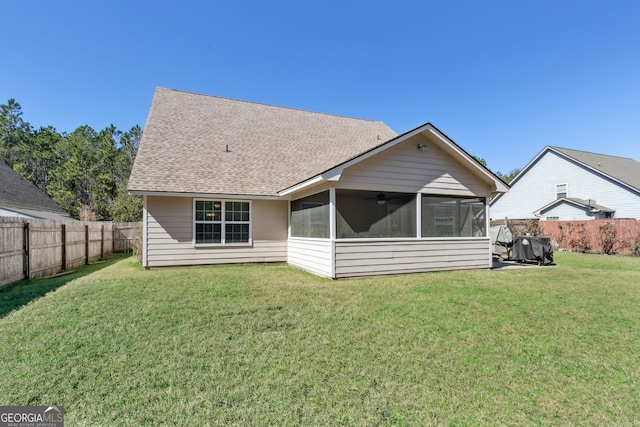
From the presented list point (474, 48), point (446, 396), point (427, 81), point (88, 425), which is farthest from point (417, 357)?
point (427, 81)

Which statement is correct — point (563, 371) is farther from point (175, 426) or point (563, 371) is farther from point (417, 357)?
point (175, 426)

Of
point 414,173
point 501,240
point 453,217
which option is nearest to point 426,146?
point 414,173

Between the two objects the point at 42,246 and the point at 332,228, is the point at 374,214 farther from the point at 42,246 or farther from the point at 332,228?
the point at 42,246

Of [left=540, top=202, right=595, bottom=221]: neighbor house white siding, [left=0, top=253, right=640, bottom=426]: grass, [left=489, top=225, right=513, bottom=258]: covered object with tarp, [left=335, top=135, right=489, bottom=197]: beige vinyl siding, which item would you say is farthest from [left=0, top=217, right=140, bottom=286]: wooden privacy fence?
[left=540, top=202, right=595, bottom=221]: neighbor house white siding

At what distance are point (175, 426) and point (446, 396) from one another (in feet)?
7.11

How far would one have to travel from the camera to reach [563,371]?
3041 millimetres

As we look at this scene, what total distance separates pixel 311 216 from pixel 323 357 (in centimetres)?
586

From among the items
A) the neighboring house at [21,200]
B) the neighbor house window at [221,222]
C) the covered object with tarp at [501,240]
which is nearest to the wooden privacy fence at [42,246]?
the neighbor house window at [221,222]

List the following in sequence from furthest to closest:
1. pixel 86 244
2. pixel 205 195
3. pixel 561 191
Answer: pixel 561 191 → pixel 86 244 → pixel 205 195

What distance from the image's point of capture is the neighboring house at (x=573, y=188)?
18438mm

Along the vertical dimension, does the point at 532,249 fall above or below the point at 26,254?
below

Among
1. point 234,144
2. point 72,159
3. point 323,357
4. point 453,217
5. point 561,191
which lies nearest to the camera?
point 323,357

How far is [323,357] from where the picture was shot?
325 centimetres

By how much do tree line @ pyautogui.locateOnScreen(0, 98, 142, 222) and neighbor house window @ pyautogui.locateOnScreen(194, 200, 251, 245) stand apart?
2465cm
